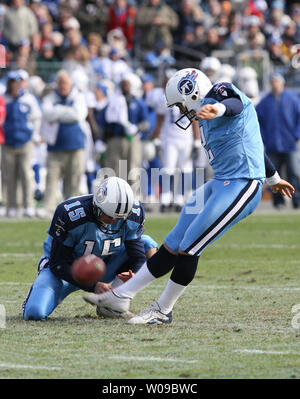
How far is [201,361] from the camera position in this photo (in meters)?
4.69

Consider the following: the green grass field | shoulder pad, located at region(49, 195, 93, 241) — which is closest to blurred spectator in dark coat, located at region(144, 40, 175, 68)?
the green grass field

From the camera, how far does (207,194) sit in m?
5.89

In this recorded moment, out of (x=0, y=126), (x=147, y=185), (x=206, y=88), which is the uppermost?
(x=206, y=88)

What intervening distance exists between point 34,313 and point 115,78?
1065 cm

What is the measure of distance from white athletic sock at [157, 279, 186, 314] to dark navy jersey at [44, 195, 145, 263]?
0.61 metres

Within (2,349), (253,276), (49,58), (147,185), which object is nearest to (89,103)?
(147,185)

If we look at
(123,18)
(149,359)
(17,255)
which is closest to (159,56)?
(123,18)

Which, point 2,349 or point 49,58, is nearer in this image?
point 2,349

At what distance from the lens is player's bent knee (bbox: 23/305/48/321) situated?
5.95m

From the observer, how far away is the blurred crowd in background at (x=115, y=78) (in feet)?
42.3

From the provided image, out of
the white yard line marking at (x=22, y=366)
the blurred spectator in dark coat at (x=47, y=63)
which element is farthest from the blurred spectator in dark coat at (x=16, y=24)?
the white yard line marking at (x=22, y=366)

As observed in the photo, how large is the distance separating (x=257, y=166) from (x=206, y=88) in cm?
59

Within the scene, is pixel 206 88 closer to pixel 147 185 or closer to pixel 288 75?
pixel 147 185

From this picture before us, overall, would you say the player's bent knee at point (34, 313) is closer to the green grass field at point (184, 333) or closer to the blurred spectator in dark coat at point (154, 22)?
the green grass field at point (184, 333)
